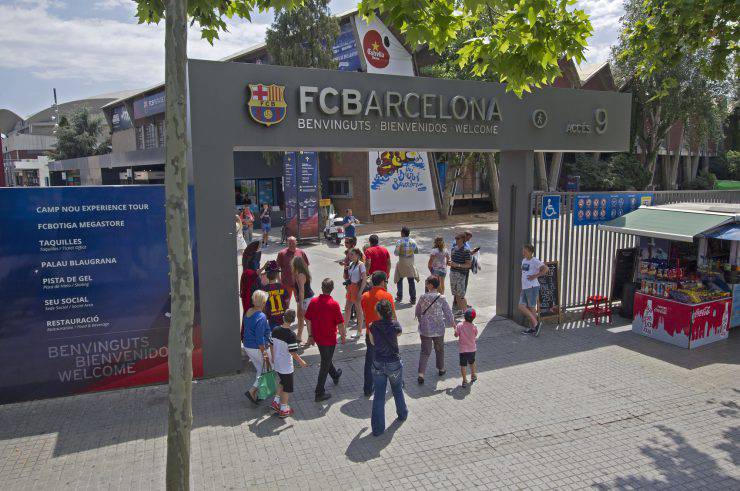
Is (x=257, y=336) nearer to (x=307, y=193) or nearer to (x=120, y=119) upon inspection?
(x=307, y=193)

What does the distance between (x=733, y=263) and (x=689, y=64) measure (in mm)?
22975

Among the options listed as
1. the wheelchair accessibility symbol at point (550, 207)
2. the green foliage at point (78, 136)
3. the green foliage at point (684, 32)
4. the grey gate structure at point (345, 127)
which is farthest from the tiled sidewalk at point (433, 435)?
the green foliage at point (78, 136)

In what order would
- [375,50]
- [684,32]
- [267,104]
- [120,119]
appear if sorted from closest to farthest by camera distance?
[267,104]
[684,32]
[375,50]
[120,119]

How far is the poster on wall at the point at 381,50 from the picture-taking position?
26.0 m

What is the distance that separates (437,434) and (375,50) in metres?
23.6

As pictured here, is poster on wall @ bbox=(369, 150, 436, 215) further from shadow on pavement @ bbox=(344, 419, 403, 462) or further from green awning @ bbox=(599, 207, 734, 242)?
shadow on pavement @ bbox=(344, 419, 403, 462)

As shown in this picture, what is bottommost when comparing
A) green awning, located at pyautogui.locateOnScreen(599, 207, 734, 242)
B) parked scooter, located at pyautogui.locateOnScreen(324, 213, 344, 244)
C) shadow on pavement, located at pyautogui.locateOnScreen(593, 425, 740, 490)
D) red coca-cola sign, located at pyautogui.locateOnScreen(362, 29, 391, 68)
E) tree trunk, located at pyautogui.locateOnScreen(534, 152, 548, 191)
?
shadow on pavement, located at pyautogui.locateOnScreen(593, 425, 740, 490)

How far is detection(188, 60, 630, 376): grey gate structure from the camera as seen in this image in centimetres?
A: 747

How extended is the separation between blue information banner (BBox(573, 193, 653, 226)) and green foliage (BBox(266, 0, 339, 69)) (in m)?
15.3

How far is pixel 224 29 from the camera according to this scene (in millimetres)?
7441

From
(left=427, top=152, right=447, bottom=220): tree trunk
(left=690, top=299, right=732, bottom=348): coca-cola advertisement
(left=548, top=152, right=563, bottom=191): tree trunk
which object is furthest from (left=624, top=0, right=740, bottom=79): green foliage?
(left=548, top=152, right=563, bottom=191): tree trunk

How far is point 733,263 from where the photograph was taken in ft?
32.9

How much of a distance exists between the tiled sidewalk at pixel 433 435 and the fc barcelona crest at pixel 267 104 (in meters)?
3.75

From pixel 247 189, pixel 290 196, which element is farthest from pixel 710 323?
pixel 247 189
